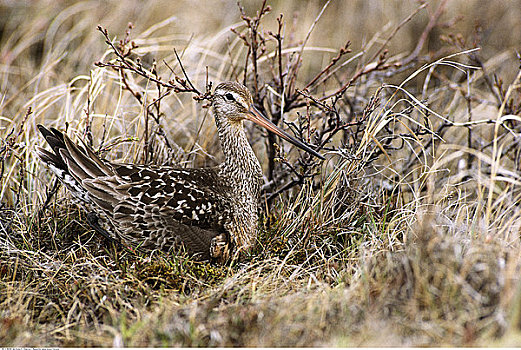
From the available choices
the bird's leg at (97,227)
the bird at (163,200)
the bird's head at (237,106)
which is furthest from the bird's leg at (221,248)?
the bird's head at (237,106)

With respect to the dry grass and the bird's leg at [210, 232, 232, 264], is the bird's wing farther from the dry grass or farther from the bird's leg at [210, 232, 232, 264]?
the dry grass

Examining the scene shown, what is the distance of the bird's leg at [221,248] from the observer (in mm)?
3951

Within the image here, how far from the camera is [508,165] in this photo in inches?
230

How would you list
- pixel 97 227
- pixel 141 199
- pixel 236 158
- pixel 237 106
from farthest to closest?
pixel 236 158
pixel 237 106
pixel 97 227
pixel 141 199

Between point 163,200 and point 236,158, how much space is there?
2.31ft

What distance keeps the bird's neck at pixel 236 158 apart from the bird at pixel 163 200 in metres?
0.08

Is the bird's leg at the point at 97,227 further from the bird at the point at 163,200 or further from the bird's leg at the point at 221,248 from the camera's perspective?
the bird's leg at the point at 221,248

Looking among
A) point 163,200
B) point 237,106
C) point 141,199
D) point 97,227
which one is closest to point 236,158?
point 237,106

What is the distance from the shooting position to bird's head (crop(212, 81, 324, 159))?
4.10 meters

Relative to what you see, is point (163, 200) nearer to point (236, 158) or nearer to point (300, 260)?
point (236, 158)

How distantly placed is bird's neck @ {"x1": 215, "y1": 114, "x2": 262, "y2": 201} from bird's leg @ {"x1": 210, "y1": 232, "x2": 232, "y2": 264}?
42 centimetres

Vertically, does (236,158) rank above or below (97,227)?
above

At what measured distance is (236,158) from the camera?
13.9 ft

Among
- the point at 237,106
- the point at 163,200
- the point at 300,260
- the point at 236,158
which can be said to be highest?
the point at 237,106
